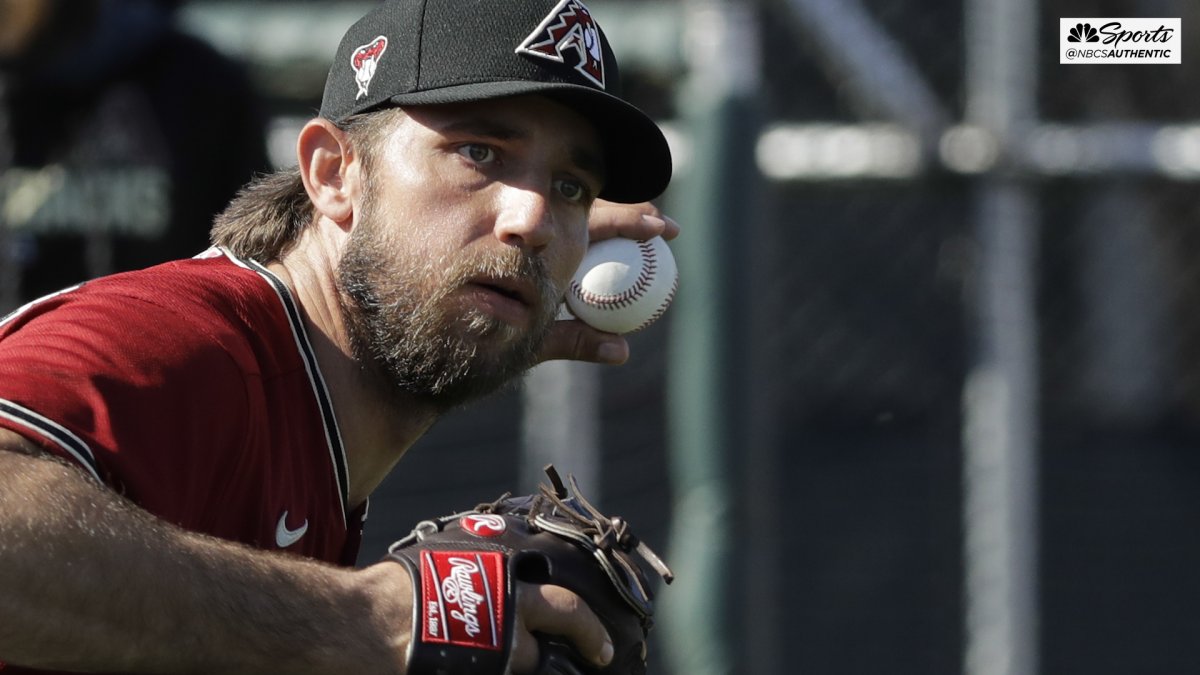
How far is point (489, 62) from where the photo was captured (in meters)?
2.26

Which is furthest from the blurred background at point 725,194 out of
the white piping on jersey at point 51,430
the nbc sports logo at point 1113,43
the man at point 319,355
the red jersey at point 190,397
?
the white piping on jersey at point 51,430

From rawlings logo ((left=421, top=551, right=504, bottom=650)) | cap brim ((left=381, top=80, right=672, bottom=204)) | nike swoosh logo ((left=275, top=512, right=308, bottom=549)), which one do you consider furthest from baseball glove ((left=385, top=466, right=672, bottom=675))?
cap brim ((left=381, top=80, right=672, bottom=204))

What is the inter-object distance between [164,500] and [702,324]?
2.90 meters

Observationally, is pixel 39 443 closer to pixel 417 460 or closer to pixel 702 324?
pixel 702 324

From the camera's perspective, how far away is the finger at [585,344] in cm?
283

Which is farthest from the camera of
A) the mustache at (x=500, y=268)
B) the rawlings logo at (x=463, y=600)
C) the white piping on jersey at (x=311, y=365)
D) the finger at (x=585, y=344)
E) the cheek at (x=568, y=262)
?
the finger at (x=585, y=344)

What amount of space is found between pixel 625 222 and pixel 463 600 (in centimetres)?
118

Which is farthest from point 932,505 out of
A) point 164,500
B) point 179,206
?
point 164,500

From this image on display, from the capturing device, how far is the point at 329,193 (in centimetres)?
246

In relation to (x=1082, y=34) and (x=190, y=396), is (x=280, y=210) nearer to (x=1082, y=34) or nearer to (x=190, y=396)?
(x=190, y=396)

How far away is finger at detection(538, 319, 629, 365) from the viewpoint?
283 cm

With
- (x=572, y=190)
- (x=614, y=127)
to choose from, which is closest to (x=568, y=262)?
(x=572, y=190)

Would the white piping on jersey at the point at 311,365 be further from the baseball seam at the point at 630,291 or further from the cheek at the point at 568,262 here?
the baseball seam at the point at 630,291

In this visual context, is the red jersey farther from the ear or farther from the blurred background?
the blurred background
